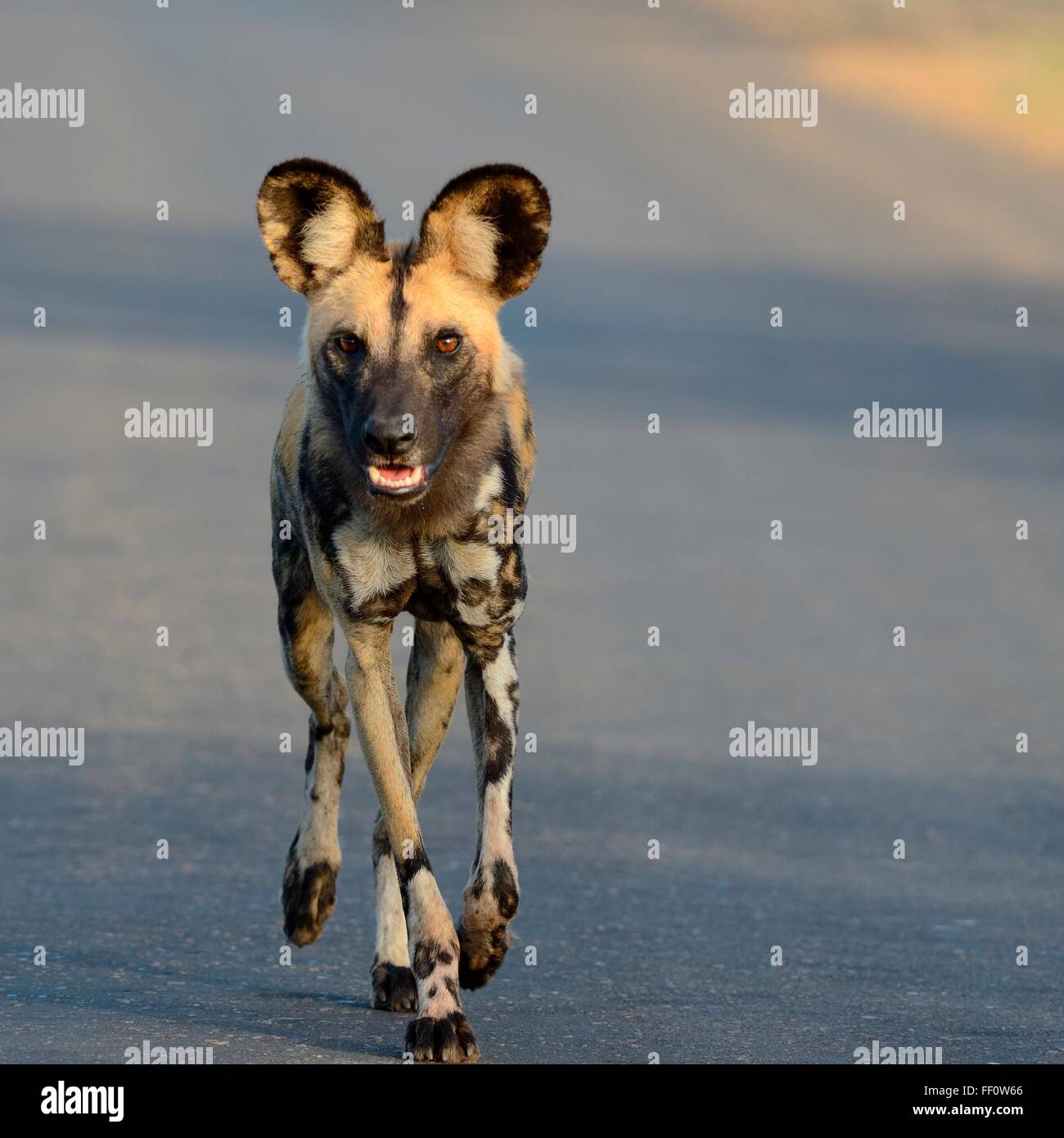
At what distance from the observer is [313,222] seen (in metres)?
8.58

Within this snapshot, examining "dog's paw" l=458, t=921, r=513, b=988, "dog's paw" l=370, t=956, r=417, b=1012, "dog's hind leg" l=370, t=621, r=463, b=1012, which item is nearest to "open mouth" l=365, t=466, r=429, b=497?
"dog's hind leg" l=370, t=621, r=463, b=1012

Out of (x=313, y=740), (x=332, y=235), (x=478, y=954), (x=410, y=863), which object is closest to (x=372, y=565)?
(x=410, y=863)

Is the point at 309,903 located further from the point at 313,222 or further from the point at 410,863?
the point at 313,222

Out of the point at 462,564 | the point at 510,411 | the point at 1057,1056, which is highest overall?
the point at 510,411

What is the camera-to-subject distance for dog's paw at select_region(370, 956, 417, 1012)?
891 centimetres

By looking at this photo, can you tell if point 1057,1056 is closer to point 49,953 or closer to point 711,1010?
point 711,1010

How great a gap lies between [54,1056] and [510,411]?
3.05m

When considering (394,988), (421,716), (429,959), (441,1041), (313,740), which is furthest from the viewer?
(313,740)

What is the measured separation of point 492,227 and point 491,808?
2.23 metres

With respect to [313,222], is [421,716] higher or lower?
lower

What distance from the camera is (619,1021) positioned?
873 cm

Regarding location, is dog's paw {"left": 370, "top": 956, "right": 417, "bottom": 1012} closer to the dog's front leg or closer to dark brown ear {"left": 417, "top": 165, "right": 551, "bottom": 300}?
the dog's front leg

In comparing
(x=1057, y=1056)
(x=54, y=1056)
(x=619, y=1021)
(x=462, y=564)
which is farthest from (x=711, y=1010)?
(x=54, y=1056)

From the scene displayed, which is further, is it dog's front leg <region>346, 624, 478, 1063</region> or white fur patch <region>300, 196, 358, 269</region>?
white fur patch <region>300, 196, 358, 269</region>
